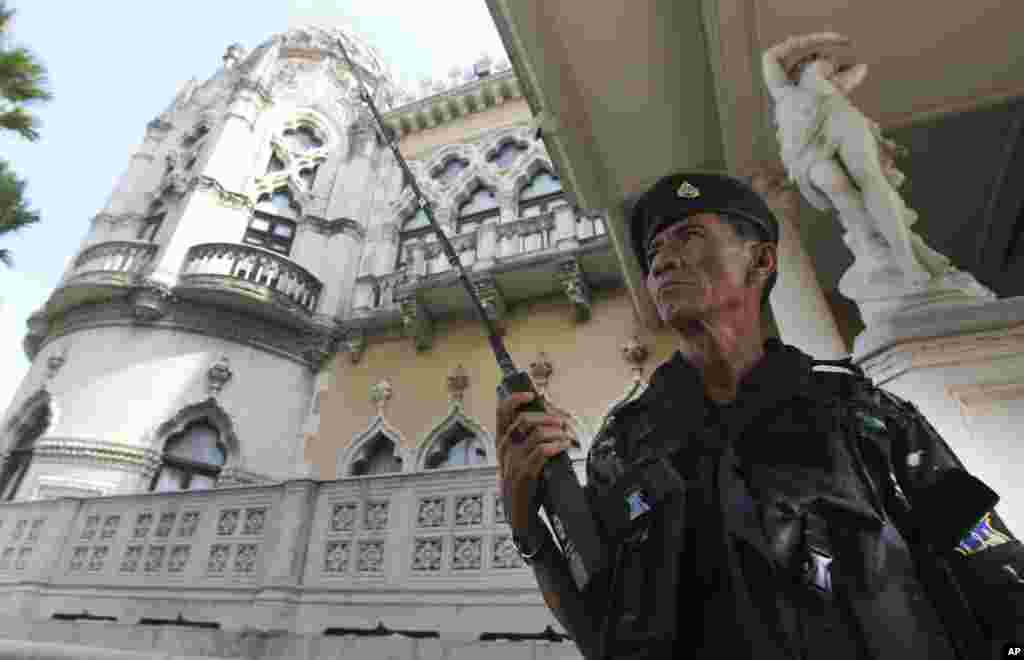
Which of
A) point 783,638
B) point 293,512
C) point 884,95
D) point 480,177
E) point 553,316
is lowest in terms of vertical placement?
point 783,638

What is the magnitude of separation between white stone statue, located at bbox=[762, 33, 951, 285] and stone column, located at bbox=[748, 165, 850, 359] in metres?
0.66

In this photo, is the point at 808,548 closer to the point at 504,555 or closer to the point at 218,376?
the point at 504,555

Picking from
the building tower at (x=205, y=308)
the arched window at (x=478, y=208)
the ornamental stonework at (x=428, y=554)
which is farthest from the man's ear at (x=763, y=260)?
the arched window at (x=478, y=208)

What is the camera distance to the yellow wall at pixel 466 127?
496 inches

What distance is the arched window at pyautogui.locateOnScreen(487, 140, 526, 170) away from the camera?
1203cm

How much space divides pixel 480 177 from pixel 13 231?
26.4ft

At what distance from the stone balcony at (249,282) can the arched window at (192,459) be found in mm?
2186

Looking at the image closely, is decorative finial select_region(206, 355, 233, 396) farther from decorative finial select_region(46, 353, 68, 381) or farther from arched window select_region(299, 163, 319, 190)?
arched window select_region(299, 163, 319, 190)

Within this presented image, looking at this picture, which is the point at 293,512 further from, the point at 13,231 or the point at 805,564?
the point at 13,231

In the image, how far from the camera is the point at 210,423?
8750mm

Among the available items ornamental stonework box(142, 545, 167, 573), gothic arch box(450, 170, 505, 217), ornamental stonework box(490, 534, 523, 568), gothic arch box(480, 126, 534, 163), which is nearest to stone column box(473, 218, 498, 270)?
gothic arch box(450, 170, 505, 217)

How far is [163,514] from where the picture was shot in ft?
18.6

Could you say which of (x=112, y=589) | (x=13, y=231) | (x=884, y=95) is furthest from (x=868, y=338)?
(x=13, y=231)

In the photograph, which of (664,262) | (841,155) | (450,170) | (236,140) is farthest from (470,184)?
(664,262)
